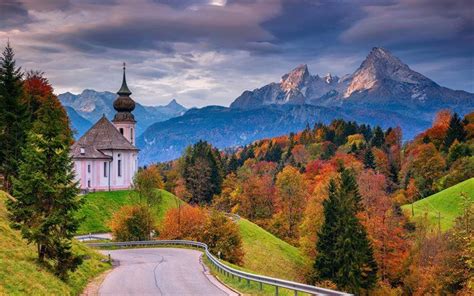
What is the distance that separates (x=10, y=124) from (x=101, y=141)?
37.4 meters

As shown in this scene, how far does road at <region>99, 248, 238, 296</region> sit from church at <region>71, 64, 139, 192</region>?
3772 cm

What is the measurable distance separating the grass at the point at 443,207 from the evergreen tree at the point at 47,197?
58276 mm

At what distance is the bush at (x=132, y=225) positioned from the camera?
58250 millimetres

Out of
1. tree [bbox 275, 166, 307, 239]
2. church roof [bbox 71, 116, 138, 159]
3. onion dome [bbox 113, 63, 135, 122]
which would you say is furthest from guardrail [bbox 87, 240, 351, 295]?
onion dome [bbox 113, 63, 135, 122]

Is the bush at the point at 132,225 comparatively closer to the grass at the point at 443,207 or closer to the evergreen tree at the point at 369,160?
the grass at the point at 443,207

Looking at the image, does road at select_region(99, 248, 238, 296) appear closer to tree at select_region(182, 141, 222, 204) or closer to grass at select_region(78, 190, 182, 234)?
grass at select_region(78, 190, 182, 234)

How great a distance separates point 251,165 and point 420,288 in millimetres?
105273

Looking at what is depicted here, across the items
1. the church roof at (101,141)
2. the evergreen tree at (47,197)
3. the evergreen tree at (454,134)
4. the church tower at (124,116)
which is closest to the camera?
the evergreen tree at (47,197)

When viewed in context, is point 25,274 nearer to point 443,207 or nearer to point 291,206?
point 291,206

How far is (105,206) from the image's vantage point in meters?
75.4

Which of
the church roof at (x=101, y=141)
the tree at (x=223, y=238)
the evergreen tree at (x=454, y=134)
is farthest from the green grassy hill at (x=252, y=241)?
the evergreen tree at (x=454, y=134)

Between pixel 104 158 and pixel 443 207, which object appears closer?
pixel 443 207

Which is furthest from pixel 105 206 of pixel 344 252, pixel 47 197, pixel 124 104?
pixel 47 197

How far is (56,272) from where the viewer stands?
2477 cm
